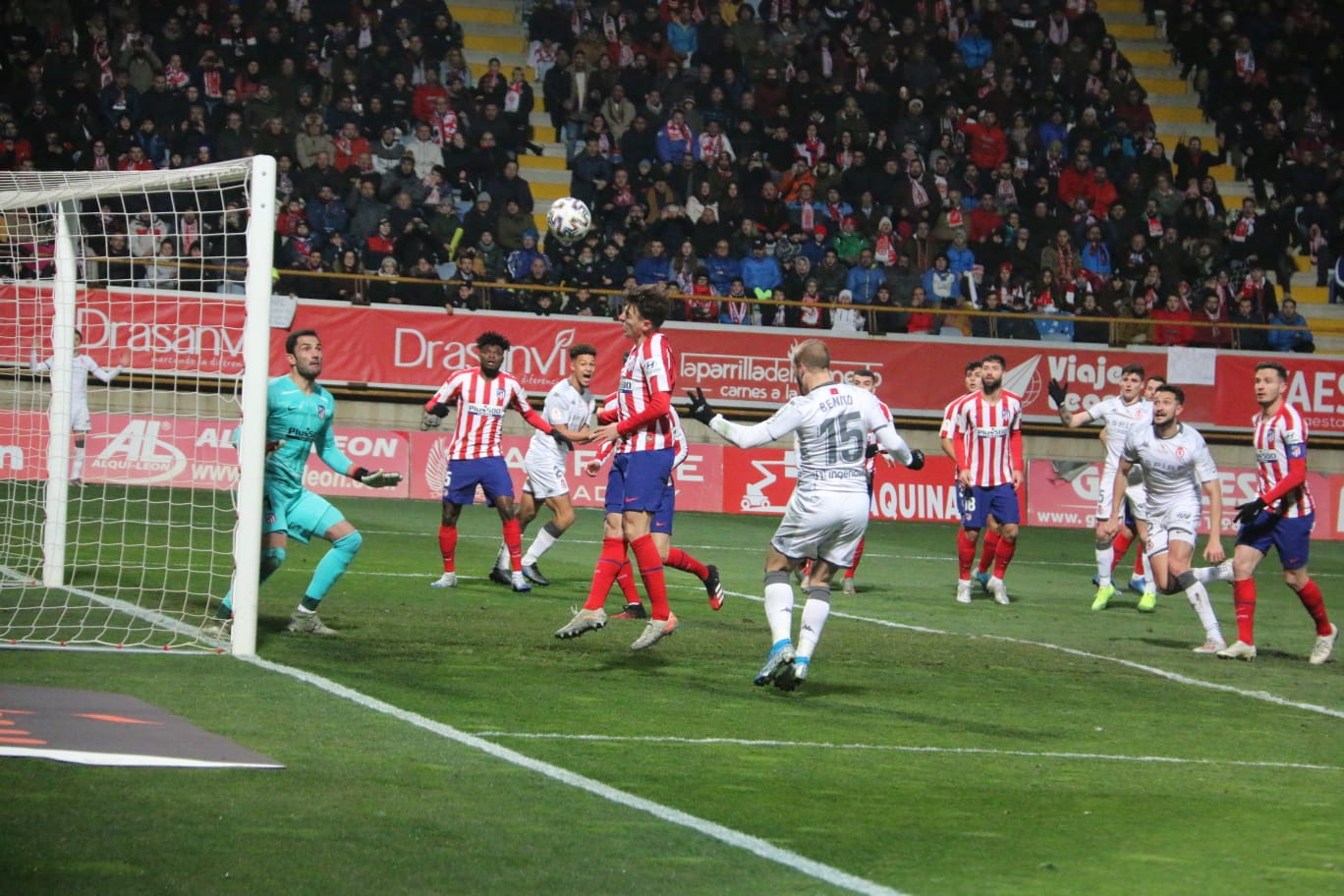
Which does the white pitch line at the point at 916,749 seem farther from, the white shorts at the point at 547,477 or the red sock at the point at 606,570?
the white shorts at the point at 547,477

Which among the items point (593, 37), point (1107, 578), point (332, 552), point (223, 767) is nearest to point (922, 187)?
point (593, 37)

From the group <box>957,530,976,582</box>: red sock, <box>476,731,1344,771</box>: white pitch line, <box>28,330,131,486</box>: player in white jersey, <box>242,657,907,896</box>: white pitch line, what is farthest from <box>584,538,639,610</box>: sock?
<box>28,330,131,486</box>: player in white jersey

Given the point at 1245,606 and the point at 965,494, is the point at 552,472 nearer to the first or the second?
the point at 965,494

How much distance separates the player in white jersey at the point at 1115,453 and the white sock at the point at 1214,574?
8.41 ft

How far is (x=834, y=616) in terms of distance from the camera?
14.2 meters

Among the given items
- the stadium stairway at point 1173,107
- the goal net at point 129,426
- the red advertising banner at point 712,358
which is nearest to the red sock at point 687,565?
the goal net at point 129,426

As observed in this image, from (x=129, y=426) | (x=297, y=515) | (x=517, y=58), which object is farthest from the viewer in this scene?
(x=517, y=58)

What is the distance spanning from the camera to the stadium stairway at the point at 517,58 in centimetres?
2959

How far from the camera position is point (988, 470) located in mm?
16359

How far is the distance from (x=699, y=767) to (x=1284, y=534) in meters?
6.60

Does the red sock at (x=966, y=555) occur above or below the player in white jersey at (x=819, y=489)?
below

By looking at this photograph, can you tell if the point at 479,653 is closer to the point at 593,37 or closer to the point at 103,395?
the point at 103,395

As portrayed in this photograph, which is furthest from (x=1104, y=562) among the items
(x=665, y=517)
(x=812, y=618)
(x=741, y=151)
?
(x=741, y=151)

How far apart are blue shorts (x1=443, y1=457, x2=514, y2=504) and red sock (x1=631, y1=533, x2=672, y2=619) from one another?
479 centimetres
